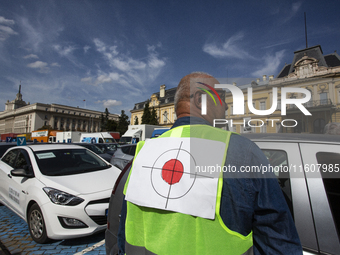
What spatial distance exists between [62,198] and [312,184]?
3.40 meters

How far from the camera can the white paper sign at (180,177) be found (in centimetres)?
91

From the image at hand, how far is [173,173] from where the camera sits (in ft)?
3.29

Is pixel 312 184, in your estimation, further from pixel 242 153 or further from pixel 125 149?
pixel 125 149

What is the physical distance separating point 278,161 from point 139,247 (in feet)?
4.04

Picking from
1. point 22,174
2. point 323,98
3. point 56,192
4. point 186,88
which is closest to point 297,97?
point 186,88

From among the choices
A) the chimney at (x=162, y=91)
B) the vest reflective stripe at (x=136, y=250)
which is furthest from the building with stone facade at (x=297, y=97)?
the chimney at (x=162, y=91)

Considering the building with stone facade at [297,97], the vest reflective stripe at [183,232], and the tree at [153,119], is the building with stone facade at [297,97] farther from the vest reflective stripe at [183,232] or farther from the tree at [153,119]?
the tree at [153,119]

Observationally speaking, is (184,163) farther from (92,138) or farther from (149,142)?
(92,138)

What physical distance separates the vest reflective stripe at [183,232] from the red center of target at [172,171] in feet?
0.52

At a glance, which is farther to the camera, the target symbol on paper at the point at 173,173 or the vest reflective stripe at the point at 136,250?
the vest reflective stripe at the point at 136,250

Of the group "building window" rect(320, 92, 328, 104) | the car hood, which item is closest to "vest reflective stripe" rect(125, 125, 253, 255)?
the car hood

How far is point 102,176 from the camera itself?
3.99m

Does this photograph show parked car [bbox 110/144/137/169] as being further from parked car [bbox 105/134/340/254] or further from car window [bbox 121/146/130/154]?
parked car [bbox 105/134/340/254]

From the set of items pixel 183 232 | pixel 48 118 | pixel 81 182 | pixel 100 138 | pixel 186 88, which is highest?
pixel 48 118
